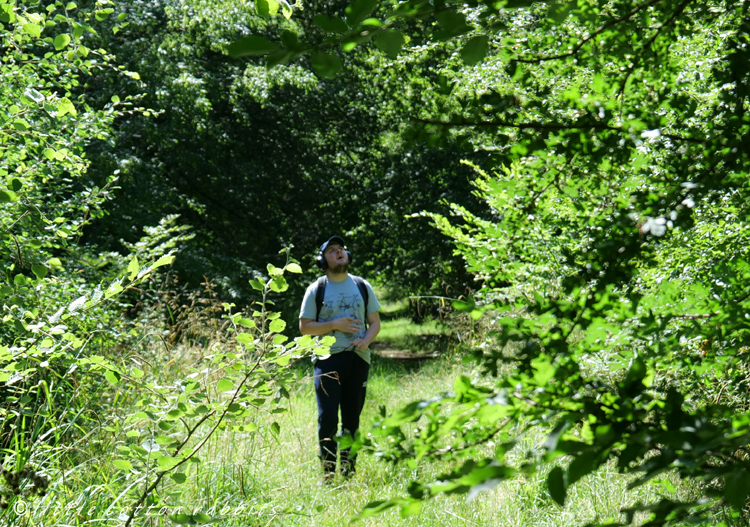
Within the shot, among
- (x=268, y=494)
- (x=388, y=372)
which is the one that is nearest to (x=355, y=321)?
(x=268, y=494)

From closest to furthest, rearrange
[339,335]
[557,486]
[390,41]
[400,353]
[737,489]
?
[737,489] < [557,486] < [390,41] < [339,335] < [400,353]

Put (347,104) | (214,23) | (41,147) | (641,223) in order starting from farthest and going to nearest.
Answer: (347,104) < (214,23) < (41,147) < (641,223)

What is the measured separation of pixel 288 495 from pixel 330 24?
3.36 m

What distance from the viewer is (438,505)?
374 cm

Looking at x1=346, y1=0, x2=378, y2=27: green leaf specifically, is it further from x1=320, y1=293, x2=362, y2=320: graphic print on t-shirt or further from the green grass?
x1=320, y1=293, x2=362, y2=320: graphic print on t-shirt

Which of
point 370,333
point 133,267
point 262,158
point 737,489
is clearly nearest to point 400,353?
point 262,158

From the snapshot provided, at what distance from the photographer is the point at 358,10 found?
3.56 ft

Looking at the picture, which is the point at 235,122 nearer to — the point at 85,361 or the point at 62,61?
the point at 62,61

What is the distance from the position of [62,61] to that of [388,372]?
647 centimetres

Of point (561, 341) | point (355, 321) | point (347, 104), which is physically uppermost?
point (347, 104)

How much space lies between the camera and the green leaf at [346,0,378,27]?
1.08 m

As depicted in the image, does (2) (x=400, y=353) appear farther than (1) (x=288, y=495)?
Yes

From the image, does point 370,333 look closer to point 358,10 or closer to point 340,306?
point 340,306

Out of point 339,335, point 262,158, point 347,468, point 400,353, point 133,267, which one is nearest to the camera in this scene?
point 133,267
